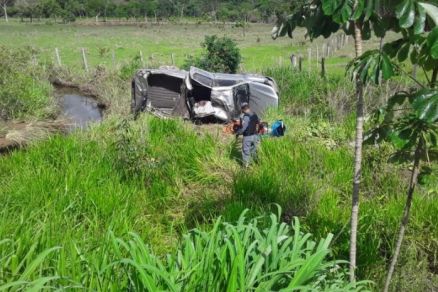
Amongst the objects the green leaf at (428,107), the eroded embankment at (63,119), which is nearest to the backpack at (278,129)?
the eroded embankment at (63,119)

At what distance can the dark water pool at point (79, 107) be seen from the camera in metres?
14.9

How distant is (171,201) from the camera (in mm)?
6324

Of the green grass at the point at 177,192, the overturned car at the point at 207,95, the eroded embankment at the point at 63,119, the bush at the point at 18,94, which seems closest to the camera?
the green grass at the point at 177,192

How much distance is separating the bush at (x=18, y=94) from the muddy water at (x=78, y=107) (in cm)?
75

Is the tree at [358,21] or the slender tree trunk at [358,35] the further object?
the slender tree trunk at [358,35]

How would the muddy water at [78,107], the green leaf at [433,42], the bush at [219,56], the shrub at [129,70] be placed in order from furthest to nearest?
the shrub at [129,70], the bush at [219,56], the muddy water at [78,107], the green leaf at [433,42]

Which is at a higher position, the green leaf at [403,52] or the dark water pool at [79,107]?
the green leaf at [403,52]

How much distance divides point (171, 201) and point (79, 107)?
1109 cm

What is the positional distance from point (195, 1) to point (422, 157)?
12790cm

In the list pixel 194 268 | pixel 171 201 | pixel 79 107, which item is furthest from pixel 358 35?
pixel 79 107

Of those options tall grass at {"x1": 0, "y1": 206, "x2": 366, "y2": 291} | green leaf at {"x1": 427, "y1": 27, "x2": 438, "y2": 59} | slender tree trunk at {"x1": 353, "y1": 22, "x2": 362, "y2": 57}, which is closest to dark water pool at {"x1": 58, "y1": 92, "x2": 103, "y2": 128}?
tall grass at {"x1": 0, "y1": 206, "x2": 366, "y2": 291}

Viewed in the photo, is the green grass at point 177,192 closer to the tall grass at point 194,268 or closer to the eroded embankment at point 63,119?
the tall grass at point 194,268

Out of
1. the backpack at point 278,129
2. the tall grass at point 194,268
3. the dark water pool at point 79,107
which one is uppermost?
the tall grass at point 194,268

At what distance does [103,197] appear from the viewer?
211 inches
